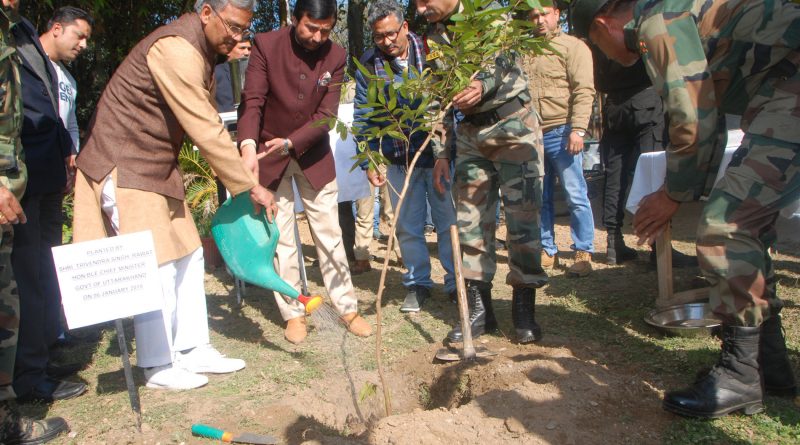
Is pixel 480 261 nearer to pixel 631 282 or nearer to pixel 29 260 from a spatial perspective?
pixel 631 282

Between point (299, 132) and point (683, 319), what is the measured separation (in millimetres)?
2583

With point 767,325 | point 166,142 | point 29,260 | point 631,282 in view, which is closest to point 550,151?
point 631,282

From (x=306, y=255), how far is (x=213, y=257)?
3.43 ft

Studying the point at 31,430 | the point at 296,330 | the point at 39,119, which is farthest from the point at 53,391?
the point at 39,119

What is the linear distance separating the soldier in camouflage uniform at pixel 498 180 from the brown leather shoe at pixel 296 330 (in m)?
1.04

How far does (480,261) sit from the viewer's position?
3688 millimetres

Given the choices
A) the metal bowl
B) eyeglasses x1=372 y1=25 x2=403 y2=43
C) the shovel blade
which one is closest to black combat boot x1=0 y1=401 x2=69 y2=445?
the shovel blade

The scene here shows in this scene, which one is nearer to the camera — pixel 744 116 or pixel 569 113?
pixel 744 116

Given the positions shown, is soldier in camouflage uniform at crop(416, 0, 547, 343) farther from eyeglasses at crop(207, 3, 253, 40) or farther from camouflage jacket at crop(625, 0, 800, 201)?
eyeglasses at crop(207, 3, 253, 40)

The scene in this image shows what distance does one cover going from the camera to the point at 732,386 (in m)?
2.52

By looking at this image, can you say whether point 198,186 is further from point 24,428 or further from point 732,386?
point 732,386

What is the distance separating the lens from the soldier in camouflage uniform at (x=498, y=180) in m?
3.47

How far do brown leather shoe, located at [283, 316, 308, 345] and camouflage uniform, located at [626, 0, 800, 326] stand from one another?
8.11 feet

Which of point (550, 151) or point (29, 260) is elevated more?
point (550, 151)
